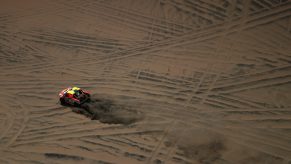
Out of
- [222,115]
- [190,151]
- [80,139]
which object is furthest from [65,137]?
[222,115]

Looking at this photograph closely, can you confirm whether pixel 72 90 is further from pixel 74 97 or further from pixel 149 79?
pixel 149 79

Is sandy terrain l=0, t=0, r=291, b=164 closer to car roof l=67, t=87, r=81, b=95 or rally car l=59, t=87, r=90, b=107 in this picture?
rally car l=59, t=87, r=90, b=107

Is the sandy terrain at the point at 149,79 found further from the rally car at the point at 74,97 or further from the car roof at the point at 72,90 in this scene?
the car roof at the point at 72,90

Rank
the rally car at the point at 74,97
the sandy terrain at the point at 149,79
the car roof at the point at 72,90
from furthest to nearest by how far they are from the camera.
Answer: the car roof at the point at 72,90
the rally car at the point at 74,97
the sandy terrain at the point at 149,79

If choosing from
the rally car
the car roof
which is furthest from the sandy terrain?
the car roof

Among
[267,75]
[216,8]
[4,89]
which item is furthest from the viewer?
[216,8]

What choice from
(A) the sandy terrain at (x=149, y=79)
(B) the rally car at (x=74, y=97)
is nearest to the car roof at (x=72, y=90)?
(B) the rally car at (x=74, y=97)

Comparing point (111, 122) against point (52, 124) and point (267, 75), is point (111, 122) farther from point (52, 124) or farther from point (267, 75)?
point (267, 75)
